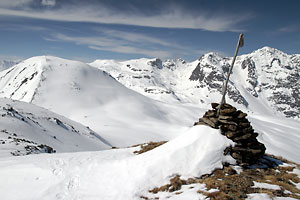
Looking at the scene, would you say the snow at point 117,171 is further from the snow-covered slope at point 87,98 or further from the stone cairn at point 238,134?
the snow-covered slope at point 87,98

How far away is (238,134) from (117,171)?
8.36 meters

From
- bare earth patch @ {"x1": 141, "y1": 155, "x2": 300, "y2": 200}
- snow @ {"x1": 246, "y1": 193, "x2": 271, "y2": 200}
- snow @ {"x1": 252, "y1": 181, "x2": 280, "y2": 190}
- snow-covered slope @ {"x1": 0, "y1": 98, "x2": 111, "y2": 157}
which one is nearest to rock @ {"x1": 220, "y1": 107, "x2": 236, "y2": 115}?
bare earth patch @ {"x1": 141, "y1": 155, "x2": 300, "y2": 200}

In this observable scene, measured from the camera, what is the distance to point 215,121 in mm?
14492

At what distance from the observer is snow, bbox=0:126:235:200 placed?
39.0 feet

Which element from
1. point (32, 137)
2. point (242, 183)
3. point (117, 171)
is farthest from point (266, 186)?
point (32, 137)

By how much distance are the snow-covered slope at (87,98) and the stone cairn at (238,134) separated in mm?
52309

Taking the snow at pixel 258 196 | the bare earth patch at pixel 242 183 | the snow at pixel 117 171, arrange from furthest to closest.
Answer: the snow at pixel 117 171
the bare earth patch at pixel 242 183
the snow at pixel 258 196

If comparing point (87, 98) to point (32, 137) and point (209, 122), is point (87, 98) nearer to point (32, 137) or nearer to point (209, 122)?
point (32, 137)

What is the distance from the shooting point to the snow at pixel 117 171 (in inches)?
468

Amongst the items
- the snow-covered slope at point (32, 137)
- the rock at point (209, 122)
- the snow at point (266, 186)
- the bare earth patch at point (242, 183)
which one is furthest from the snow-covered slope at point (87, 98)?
the snow at point (266, 186)

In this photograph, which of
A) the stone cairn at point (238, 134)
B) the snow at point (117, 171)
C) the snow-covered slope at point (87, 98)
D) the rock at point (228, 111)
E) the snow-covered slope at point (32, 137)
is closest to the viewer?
the snow at point (117, 171)

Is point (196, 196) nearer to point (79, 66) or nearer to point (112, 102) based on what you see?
point (112, 102)

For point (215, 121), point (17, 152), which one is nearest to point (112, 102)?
point (17, 152)

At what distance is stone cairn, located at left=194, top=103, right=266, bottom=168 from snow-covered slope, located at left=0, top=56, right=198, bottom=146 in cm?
5231
